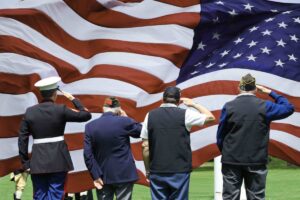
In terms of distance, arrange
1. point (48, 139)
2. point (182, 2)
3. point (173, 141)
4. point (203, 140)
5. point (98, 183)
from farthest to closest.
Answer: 1. point (182, 2)
2. point (203, 140)
3. point (48, 139)
4. point (98, 183)
5. point (173, 141)

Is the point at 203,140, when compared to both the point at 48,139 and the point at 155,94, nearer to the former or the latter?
the point at 155,94

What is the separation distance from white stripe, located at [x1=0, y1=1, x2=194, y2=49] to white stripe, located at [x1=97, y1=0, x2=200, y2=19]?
6.3 inches

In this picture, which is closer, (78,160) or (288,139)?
(288,139)

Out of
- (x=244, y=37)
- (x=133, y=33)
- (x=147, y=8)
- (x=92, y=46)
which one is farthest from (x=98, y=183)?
(x=244, y=37)

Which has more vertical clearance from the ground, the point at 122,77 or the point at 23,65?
the point at 23,65

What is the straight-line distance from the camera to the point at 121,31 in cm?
980

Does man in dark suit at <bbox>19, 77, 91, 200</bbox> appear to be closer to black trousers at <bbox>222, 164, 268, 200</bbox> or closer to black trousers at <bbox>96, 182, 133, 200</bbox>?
black trousers at <bbox>96, 182, 133, 200</bbox>

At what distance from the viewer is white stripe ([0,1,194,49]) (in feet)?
31.7

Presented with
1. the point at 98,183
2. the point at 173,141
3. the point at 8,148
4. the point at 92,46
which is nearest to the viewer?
the point at 173,141

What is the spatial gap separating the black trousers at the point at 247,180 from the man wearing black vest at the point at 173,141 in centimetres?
43

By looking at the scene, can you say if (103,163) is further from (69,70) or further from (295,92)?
(295,92)

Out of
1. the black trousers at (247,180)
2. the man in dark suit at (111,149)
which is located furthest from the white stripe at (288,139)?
the man in dark suit at (111,149)

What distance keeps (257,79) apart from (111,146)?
195 centimetres

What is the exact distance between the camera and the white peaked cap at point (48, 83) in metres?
8.73
